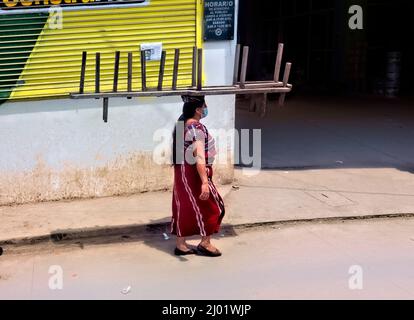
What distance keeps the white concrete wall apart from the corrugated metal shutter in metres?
0.22

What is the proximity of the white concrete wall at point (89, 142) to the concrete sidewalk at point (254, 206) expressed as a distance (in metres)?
0.17

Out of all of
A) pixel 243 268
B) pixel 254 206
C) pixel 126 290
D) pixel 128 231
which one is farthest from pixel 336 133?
pixel 126 290

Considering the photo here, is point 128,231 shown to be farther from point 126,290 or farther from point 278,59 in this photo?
point 278,59

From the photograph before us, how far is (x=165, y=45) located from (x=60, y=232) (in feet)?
7.57

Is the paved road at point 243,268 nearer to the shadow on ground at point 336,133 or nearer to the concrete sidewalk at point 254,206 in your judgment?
the concrete sidewalk at point 254,206

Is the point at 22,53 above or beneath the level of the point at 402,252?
above

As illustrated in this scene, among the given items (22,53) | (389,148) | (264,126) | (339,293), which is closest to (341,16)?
(264,126)

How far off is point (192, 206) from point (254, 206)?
1.47m

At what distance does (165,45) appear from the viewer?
5.94 meters

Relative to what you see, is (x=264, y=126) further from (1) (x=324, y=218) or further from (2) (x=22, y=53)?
(2) (x=22, y=53)

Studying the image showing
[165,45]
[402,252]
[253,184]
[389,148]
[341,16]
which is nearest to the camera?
[402,252]

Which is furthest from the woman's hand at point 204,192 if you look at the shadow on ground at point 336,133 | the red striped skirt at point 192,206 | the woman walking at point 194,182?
the shadow on ground at point 336,133

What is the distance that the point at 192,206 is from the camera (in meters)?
4.54

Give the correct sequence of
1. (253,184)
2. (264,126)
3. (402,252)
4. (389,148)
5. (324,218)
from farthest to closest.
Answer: (264,126) < (389,148) < (253,184) < (324,218) < (402,252)
